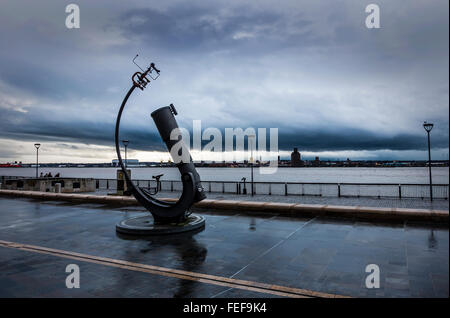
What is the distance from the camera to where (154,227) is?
28.9ft

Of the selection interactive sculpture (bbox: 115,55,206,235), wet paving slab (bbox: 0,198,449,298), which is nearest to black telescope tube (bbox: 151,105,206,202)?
interactive sculpture (bbox: 115,55,206,235)

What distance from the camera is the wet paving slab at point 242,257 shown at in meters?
4.70

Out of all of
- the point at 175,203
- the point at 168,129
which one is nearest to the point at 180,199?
the point at 175,203

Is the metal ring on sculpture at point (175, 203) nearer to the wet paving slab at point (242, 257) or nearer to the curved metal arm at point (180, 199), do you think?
the curved metal arm at point (180, 199)

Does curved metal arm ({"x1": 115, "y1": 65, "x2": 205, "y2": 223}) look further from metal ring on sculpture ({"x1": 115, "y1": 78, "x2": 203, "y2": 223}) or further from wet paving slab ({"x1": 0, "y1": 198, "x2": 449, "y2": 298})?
wet paving slab ({"x1": 0, "y1": 198, "x2": 449, "y2": 298})

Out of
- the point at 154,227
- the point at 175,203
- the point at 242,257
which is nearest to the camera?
the point at 242,257

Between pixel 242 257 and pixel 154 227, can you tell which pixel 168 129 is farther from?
pixel 242 257

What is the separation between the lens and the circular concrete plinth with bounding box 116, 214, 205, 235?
27.8 ft

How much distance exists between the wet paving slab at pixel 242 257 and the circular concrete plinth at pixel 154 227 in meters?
0.26

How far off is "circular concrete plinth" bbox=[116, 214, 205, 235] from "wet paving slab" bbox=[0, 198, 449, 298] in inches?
10.1

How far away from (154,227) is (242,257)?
3412mm
